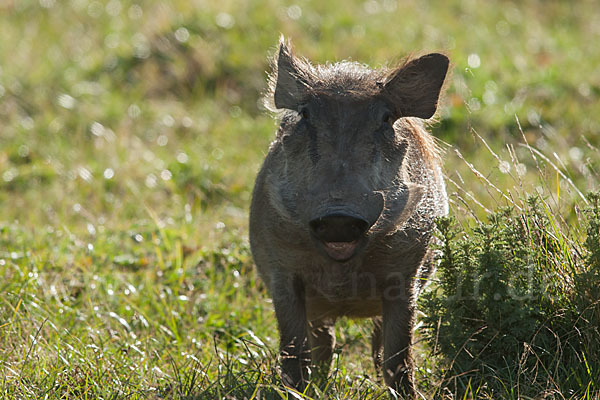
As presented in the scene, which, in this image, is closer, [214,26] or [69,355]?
[69,355]

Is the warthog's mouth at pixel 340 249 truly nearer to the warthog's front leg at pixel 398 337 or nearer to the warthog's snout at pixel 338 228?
the warthog's snout at pixel 338 228

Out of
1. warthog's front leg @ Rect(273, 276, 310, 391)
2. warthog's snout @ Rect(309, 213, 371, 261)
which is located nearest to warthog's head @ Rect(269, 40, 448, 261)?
warthog's snout @ Rect(309, 213, 371, 261)

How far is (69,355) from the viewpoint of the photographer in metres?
4.52

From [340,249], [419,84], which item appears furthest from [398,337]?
[419,84]

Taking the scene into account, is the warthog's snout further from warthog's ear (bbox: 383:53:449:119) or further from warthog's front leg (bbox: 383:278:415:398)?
warthog's ear (bbox: 383:53:449:119)

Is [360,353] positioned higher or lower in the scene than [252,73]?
lower

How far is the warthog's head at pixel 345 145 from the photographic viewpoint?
3869 mm

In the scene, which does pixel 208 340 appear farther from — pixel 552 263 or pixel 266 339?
pixel 552 263

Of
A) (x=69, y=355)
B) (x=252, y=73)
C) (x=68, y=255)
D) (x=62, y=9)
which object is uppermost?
(x=62, y=9)

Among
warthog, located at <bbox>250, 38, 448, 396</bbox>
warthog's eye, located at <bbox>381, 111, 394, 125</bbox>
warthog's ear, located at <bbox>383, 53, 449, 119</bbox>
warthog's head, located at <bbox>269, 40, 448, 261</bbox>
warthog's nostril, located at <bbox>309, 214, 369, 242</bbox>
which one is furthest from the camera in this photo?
warthog's ear, located at <bbox>383, 53, 449, 119</bbox>

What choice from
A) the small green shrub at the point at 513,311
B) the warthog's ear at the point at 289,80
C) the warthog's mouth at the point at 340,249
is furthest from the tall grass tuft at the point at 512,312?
the warthog's ear at the point at 289,80

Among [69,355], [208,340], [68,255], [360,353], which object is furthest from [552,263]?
[68,255]

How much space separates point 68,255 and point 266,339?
162 centimetres

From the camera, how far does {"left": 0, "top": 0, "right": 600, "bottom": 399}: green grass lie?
15.1 feet
